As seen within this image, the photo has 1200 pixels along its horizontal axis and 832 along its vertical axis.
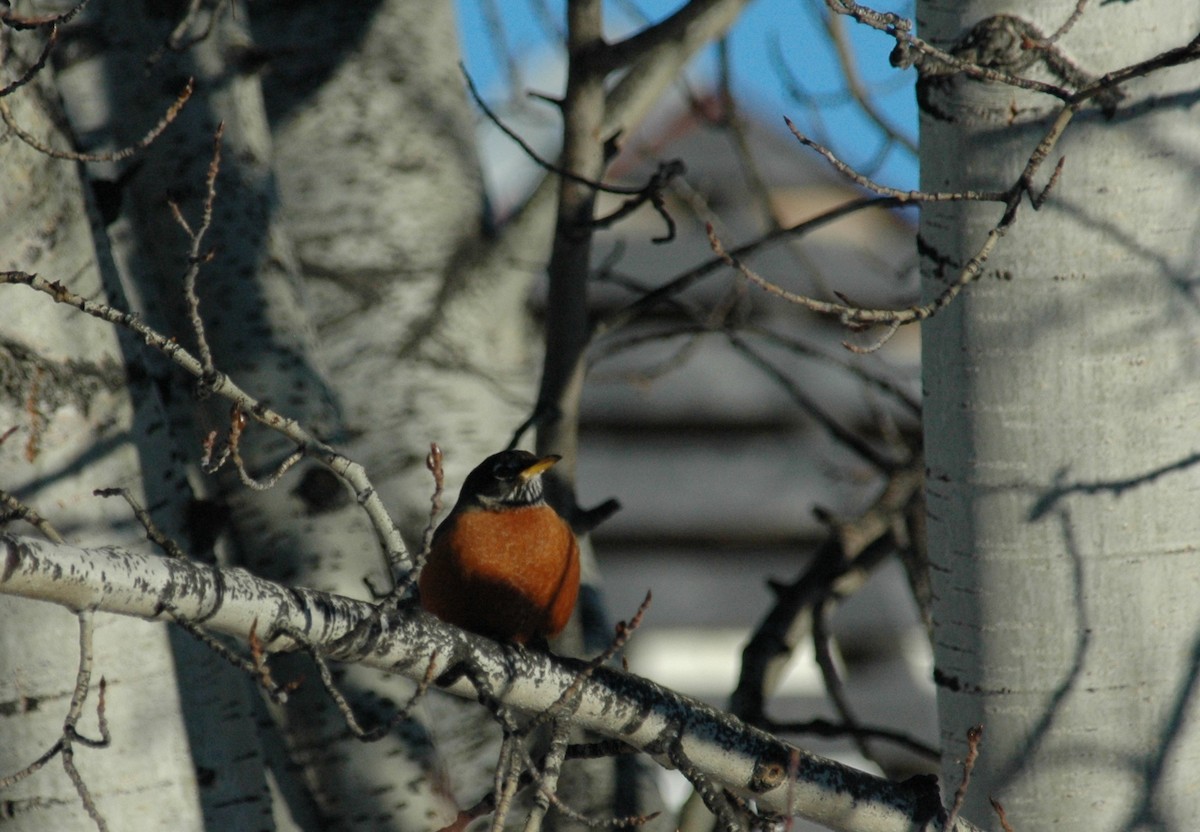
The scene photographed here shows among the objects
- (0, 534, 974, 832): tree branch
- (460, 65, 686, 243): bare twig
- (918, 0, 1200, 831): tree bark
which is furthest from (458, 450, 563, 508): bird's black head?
(918, 0, 1200, 831): tree bark

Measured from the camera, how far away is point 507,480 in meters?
2.82

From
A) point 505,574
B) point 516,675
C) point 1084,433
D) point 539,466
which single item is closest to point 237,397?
point 516,675

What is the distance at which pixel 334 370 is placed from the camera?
328cm

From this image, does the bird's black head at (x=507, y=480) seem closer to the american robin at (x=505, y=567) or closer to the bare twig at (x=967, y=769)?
the american robin at (x=505, y=567)

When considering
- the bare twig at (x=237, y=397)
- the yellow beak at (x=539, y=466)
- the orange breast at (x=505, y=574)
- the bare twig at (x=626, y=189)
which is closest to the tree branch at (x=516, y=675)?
the bare twig at (x=237, y=397)

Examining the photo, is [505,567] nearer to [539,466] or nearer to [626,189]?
[539,466]

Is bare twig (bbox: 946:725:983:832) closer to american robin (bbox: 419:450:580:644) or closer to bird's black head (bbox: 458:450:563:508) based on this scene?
american robin (bbox: 419:450:580:644)

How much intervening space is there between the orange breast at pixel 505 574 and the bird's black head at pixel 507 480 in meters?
0.05

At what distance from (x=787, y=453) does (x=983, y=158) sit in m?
5.38

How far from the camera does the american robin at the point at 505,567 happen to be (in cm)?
256

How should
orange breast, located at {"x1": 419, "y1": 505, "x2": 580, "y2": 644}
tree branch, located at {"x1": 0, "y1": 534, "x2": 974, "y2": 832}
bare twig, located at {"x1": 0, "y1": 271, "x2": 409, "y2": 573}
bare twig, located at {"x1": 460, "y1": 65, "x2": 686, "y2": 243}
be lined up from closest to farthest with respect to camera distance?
tree branch, located at {"x1": 0, "y1": 534, "x2": 974, "y2": 832} → bare twig, located at {"x1": 0, "y1": 271, "x2": 409, "y2": 573} → orange breast, located at {"x1": 419, "y1": 505, "x2": 580, "y2": 644} → bare twig, located at {"x1": 460, "y1": 65, "x2": 686, "y2": 243}

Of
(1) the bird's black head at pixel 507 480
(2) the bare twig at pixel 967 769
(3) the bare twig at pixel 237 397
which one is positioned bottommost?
(2) the bare twig at pixel 967 769

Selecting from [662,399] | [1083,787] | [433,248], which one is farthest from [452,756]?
[662,399]

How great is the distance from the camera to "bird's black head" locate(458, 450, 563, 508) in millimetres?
2750
